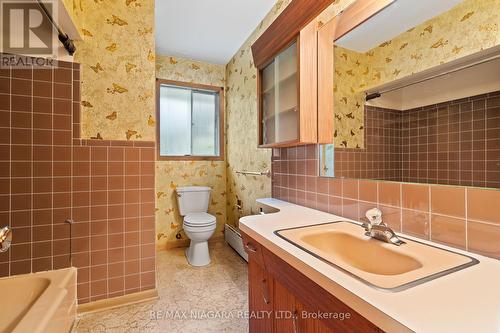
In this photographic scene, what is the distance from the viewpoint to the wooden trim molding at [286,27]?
123 cm

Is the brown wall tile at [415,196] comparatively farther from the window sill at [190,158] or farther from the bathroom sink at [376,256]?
the window sill at [190,158]

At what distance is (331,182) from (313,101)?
0.52 metres

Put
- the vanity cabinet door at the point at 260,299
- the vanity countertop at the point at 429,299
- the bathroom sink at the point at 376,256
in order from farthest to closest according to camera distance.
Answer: the vanity cabinet door at the point at 260,299, the bathroom sink at the point at 376,256, the vanity countertop at the point at 429,299

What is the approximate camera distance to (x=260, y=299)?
112 cm

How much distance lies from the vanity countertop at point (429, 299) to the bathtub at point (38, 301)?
837mm

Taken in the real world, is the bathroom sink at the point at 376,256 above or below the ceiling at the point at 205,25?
below

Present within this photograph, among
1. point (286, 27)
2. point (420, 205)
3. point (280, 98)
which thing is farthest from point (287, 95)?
point (420, 205)

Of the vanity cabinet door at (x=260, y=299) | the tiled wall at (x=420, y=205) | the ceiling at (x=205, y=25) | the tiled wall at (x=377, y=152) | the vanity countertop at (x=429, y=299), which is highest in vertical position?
the ceiling at (x=205, y=25)

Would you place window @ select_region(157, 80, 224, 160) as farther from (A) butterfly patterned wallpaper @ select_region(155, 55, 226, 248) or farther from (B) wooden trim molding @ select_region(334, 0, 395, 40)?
(B) wooden trim molding @ select_region(334, 0, 395, 40)

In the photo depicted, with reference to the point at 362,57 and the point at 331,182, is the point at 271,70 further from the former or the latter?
the point at 331,182

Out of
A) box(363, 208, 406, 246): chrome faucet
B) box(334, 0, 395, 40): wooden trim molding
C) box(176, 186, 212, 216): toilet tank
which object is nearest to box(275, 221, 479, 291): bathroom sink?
box(363, 208, 406, 246): chrome faucet

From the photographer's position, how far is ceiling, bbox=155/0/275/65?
2.07m

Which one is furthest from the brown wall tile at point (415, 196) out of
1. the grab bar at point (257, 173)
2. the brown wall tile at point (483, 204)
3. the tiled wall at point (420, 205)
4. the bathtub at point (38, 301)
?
the bathtub at point (38, 301)

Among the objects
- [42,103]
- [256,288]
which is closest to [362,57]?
[256,288]
